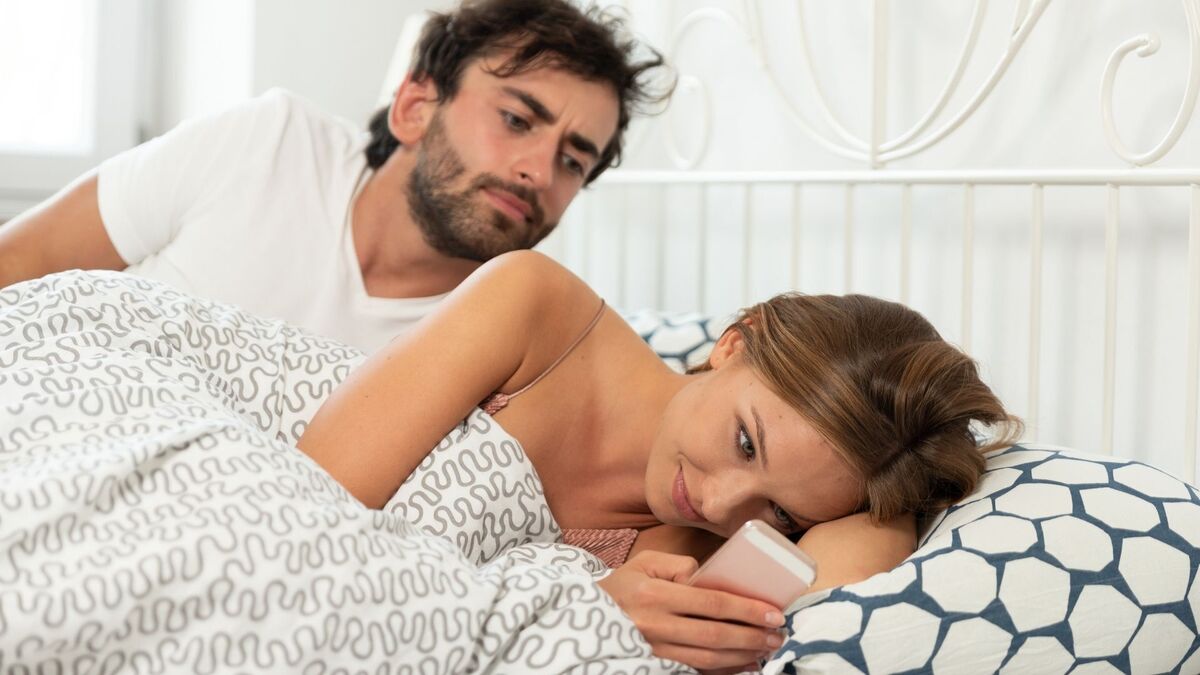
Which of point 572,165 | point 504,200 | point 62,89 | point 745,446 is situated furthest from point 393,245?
point 62,89

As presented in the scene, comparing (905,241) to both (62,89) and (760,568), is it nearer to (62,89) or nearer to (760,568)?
(760,568)

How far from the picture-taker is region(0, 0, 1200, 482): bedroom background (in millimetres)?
1353

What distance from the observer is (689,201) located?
7.08 ft

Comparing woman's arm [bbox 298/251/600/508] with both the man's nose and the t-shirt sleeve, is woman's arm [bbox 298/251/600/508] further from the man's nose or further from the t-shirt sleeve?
the t-shirt sleeve

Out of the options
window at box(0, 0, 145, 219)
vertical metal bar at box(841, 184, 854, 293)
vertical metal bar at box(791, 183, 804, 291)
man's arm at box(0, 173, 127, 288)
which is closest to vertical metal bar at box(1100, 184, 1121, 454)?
vertical metal bar at box(841, 184, 854, 293)

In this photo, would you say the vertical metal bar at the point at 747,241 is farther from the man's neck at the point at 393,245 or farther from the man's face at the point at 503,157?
the man's neck at the point at 393,245

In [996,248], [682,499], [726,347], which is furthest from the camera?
[996,248]

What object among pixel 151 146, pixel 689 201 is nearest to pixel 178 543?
pixel 151 146

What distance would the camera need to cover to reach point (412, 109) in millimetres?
1933

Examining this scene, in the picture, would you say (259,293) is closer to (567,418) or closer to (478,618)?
(567,418)

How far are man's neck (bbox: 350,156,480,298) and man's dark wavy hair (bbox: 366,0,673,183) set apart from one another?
9 centimetres

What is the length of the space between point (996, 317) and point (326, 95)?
160cm

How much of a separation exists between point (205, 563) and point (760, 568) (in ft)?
1.32

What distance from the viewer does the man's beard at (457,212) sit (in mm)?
1777
